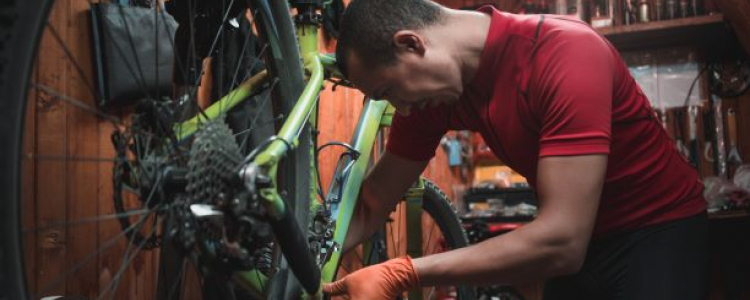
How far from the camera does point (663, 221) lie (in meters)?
1.30

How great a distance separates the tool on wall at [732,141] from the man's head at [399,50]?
2.92 m

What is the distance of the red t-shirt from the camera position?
109 centimetres

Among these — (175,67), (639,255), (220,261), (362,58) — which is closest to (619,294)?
(639,255)

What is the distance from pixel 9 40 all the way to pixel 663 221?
1100 millimetres

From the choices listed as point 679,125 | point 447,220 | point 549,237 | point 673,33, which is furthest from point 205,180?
point 679,125

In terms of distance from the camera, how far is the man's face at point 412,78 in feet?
3.83

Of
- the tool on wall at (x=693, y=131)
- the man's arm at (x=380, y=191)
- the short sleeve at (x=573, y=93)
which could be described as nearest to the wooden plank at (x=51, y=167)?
the man's arm at (x=380, y=191)

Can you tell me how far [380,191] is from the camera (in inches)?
59.4

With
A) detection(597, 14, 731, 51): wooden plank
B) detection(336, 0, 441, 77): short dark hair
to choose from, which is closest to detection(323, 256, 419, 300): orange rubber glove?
detection(336, 0, 441, 77): short dark hair

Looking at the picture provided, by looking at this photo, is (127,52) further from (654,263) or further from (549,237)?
(654,263)

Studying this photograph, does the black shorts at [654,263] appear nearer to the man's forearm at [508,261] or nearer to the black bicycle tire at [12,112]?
the man's forearm at [508,261]

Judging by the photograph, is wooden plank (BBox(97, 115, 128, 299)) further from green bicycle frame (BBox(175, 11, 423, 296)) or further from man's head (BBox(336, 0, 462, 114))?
man's head (BBox(336, 0, 462, 114))

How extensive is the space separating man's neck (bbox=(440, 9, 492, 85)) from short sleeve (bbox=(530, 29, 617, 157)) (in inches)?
4.6

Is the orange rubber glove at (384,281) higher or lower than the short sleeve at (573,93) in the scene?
lower
